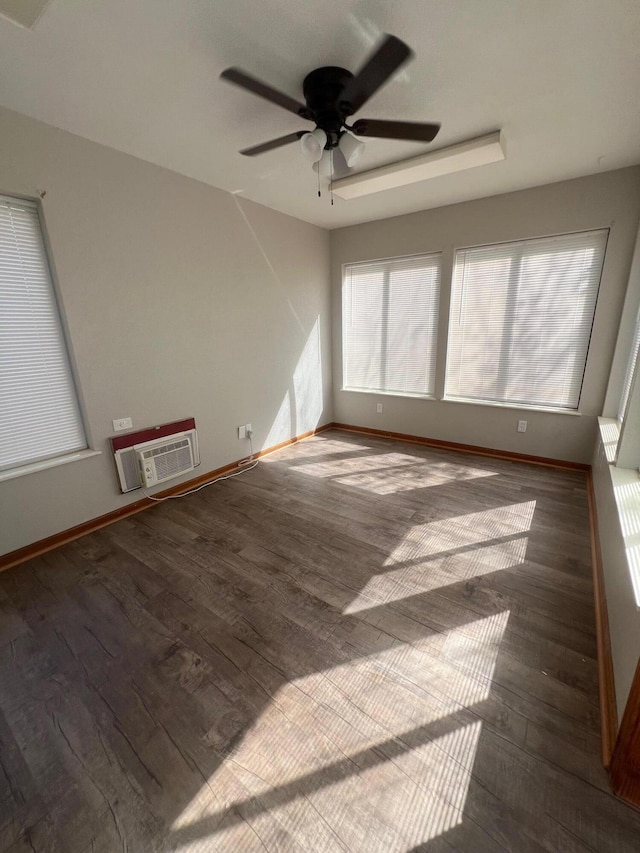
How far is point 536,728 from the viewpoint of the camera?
125 centimetres

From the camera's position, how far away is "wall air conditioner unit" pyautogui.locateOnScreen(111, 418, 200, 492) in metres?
2.68

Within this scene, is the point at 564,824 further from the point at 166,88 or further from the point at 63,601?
the point at 166,88

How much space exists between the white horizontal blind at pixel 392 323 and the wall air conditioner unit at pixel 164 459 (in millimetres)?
2600

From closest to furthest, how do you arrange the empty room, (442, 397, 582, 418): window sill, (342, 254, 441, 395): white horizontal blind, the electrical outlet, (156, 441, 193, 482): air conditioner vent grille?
the empty room
the electrical outlet
(156, 441, 193, 482): air conditioner vent grille
(442, 397, 582, 418): window sill
(342, 254, 441, 395): white horizontal blind

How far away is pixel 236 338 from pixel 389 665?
9.76 ft

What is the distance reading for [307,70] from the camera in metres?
1.67

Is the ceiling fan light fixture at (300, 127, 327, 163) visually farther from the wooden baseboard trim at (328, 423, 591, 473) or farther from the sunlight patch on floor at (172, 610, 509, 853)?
the wooden baseboard trim at (328, 423, 591, 473)

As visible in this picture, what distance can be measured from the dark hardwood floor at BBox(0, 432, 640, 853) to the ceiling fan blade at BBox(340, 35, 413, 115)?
2421 millimetres

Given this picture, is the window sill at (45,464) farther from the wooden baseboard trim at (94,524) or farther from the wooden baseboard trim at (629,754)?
the wooden baseboard trim at (629,754)

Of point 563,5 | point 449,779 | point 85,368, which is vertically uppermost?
point 563,5

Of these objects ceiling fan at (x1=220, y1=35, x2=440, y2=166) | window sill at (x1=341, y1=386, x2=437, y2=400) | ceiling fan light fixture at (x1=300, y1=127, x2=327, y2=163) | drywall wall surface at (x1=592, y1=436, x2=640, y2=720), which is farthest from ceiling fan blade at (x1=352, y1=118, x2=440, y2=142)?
window sill at (x1=341, y1=386, x2=437, y2=400)

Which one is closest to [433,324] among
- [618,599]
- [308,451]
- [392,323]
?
[392,323]

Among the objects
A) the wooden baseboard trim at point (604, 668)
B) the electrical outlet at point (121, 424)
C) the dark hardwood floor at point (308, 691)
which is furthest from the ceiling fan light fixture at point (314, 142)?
the wooden baseboard trim at point (604, 668)

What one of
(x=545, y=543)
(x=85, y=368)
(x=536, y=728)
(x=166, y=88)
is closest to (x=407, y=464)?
(x=545, y=543)
